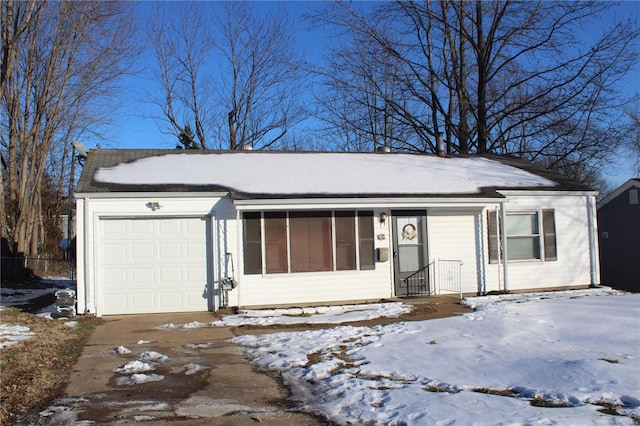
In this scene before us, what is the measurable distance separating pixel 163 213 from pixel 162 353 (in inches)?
181

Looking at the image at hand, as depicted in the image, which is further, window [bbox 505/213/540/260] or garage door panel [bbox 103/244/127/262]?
window [bbox 505/213/540/260]

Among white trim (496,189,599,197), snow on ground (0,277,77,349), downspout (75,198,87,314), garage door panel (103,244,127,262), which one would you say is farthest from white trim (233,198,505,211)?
snow on ground (0,277,77,349)

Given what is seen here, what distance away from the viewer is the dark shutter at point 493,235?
14.0 m

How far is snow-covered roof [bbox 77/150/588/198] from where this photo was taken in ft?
41.0

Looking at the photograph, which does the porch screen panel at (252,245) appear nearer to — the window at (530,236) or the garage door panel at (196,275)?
the garage door panel at (196,275)

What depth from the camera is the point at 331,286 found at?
1284 centimetres

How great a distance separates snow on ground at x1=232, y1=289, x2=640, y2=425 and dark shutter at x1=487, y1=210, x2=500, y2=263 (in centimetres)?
330

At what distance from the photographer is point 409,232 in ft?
44.5

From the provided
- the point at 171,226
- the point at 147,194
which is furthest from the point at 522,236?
the point at 147,194

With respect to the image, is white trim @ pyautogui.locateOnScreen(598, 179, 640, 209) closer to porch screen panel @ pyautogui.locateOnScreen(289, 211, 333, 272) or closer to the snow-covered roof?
the snow-covered roof

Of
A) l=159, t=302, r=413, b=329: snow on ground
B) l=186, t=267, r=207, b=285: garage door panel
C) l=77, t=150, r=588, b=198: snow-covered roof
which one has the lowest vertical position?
l=159, t=302, r=413, b=329: snow on ground

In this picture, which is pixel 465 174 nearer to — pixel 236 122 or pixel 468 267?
pixel 468 267

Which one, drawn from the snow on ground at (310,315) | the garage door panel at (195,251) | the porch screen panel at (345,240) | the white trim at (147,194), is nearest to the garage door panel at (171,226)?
the garage door panel at (195,251)

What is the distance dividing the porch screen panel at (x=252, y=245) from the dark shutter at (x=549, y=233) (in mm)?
7363
